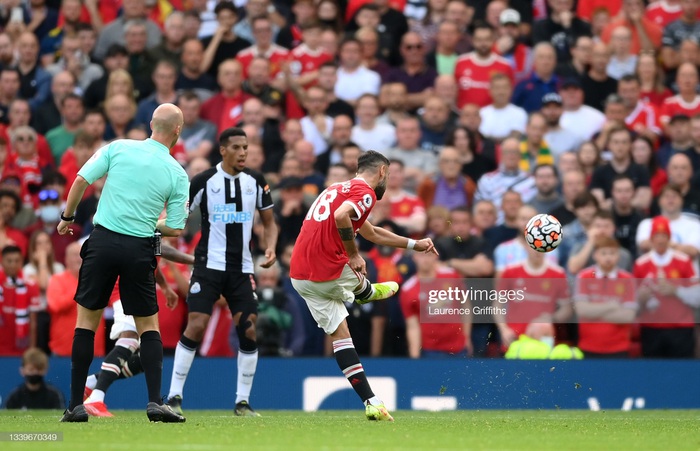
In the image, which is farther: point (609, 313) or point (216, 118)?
point (216, 118)

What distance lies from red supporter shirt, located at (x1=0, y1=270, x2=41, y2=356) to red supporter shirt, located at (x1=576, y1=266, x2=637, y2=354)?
276 inches

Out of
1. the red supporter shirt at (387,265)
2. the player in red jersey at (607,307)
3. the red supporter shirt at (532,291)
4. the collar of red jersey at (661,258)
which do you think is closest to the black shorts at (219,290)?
the red supporter shirt at (387,265)

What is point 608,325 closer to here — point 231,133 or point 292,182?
point 292,182

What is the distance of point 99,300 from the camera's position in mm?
10812

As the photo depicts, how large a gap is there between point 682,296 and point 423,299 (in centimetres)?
328

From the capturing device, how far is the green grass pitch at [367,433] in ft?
30.5

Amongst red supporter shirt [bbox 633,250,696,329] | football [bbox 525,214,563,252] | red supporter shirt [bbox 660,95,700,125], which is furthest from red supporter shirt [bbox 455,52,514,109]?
football [bbox 525,214,563,252]

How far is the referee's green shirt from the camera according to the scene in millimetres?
10781

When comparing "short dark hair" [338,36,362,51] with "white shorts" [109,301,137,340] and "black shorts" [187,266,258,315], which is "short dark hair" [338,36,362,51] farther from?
"white shorts" [109,301,137,340]

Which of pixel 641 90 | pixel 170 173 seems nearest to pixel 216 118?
pixel 641 90

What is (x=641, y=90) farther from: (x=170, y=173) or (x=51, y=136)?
(x=170, y=173)
